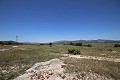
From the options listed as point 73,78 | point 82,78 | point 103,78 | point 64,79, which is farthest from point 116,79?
point 64,79

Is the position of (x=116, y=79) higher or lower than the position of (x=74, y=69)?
lower

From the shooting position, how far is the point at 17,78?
39.4ft

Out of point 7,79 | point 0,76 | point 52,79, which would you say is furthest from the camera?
point 0,76

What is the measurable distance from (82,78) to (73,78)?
0.95 meters

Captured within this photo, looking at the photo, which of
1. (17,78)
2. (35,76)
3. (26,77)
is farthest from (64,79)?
(17,78)

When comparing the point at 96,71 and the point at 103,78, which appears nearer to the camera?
the point at 103,78

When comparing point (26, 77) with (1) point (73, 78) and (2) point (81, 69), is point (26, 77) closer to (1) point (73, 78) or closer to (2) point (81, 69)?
(1) point (73, 78)

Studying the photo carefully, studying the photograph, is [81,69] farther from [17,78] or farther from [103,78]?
[17,78]

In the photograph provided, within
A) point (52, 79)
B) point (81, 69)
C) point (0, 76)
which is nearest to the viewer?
point (52, 79)

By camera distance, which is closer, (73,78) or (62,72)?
(73,78)

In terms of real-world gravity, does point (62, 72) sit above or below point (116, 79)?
above

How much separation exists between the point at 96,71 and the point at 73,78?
346 centimetres

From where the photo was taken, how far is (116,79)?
40.9 ft

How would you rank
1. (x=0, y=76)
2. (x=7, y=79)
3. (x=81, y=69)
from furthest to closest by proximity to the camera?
(x=81, y=69)
(x=0, y=76)
(x=7, y=79)
